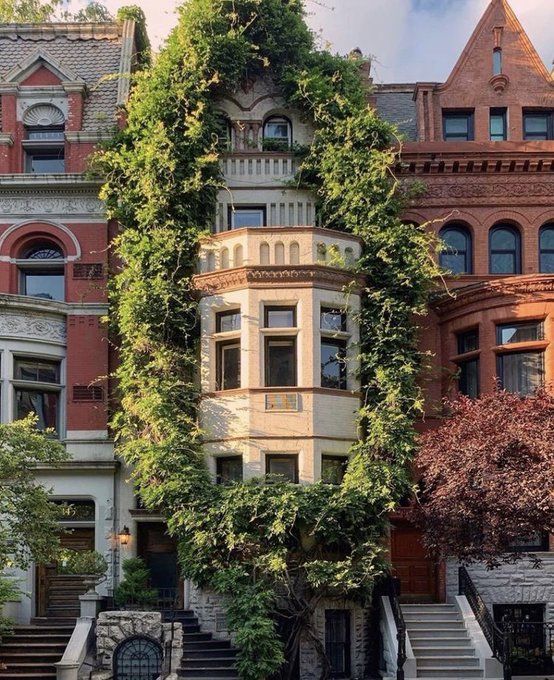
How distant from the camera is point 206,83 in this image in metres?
23.3

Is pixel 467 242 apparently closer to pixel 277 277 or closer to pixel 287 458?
pixel 277 277

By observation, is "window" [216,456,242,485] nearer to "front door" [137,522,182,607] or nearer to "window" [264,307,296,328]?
"front door" [137,522,182,607]

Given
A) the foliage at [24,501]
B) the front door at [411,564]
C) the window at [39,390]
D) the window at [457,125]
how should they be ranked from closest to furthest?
the foliage at [24,501] → the window at [39,390] → the front door at [411,564] → the window at [457,125]

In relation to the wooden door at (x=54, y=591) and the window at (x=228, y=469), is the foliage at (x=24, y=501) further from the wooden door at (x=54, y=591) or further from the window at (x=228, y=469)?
the window at (x=228, y=469)

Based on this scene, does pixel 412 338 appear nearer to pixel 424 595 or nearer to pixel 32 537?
pixel 424 595

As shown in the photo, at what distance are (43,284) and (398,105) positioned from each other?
1125 cm

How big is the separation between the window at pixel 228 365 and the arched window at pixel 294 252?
230cm

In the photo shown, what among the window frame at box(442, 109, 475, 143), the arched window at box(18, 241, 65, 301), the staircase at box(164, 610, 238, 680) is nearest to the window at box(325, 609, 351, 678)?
the staircase at box(164, 610, 238, 680)

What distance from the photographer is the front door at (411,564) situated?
23438 millimetres

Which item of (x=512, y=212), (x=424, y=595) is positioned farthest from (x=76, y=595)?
(x=512, y=212)

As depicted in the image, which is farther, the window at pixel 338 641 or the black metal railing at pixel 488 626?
the window at pixel 338 641

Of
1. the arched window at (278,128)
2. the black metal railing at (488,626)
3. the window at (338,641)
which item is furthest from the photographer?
the arched window at (278,128)


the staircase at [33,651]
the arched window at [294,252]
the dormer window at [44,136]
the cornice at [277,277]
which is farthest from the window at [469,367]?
the dormer window at [44,136]

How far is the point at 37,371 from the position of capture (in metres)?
23.6
